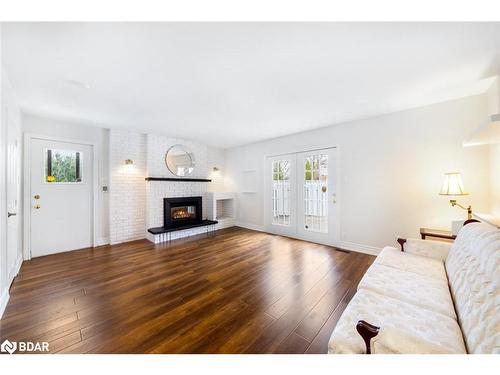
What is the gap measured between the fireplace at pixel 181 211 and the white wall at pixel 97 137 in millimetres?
1147

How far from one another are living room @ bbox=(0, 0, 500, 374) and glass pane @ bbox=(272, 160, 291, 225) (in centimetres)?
5

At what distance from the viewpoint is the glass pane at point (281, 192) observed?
4668 mm

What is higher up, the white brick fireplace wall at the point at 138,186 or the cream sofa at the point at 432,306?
the white brick fireplace wall at the point at 138,186

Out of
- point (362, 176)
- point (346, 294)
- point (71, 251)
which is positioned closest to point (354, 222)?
point (362, 176)

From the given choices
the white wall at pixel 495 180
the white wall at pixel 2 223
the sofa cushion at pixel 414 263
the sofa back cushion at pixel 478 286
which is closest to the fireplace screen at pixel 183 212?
the white wall at pixel 2 223

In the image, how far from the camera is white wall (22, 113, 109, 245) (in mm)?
3391

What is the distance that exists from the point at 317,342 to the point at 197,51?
2.57 metres

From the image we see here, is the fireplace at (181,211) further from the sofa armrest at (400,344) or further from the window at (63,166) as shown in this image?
the sofa armrest at (400,344)

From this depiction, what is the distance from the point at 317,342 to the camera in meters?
1.48

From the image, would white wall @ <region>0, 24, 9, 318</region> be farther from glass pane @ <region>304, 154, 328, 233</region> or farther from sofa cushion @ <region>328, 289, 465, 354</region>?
glass pane @ <region>304, 154, 328, 233</region>

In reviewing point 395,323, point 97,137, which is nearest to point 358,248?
point 395,323

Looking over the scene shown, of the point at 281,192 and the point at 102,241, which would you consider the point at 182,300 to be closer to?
the point at 102,241

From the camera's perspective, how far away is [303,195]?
171 inches

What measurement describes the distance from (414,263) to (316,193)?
2303 mm
